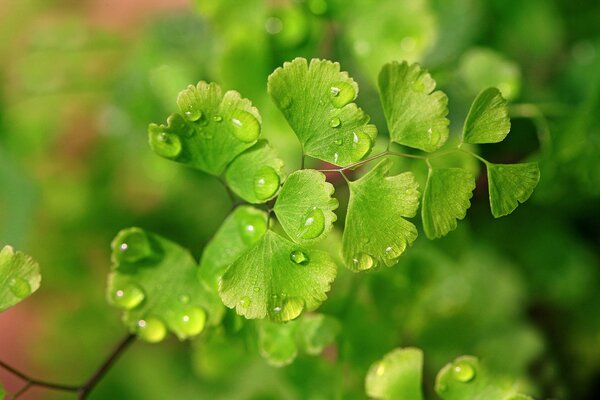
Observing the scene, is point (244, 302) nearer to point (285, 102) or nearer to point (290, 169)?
point (285, 102)

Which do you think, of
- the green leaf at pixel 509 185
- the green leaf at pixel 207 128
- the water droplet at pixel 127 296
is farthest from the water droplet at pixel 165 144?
the green leaf at pixel 509 185

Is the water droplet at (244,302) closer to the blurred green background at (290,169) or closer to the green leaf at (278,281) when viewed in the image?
the green leaf at (278,281)

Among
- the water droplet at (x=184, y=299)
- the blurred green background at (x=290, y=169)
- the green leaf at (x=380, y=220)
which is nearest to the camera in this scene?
the green leaf at (x=380, y=220)

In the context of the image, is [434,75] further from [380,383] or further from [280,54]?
[380,383]

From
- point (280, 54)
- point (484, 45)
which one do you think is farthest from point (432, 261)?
point (484, 45)

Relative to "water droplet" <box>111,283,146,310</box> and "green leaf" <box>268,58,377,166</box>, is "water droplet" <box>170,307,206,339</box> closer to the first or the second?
"water droplet" <box>111,283,146,310</box>

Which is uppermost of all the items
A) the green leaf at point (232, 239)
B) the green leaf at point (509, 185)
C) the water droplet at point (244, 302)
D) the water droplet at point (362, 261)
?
the green leaf at point (509, 185)
